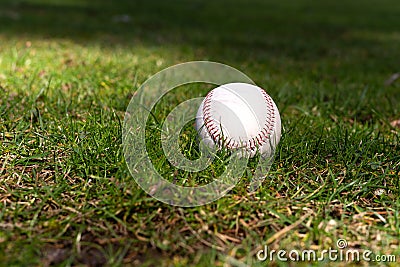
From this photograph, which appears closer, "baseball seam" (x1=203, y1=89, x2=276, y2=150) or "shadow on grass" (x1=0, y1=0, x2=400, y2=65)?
"baseball seam" (x1=203, y1=89, x2=276, y2=150)

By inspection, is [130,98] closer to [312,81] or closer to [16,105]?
[16,105]

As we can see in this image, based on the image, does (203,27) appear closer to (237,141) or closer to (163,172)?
(237,141)

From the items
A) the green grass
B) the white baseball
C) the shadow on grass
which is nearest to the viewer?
the green grass

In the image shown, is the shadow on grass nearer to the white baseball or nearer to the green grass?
the green grass

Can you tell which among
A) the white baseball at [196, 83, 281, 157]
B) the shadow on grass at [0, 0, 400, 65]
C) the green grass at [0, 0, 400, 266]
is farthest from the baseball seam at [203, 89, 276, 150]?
the shadow on grass at [0, 0, 400, 65]

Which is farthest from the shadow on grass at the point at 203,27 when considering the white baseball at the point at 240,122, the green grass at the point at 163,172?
the white baseball at the point at 240,122

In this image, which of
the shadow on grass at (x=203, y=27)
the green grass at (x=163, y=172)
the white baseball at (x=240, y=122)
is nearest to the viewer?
the green grass at (x=163, y=172)

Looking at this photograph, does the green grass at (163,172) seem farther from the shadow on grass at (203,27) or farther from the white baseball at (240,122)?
the shadow on grass at (203,27)

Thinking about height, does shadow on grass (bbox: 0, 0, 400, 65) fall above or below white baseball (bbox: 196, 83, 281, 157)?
below

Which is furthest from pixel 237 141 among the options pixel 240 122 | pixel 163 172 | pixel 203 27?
pixel 203 27
